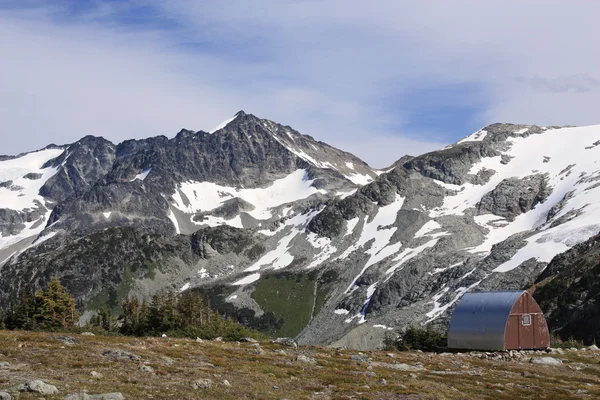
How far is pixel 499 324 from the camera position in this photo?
86125mm

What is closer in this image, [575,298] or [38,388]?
[38,388]

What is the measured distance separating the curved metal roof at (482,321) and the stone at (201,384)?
187 ft

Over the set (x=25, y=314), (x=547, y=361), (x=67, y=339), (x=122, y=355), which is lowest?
(x=122, y=355)

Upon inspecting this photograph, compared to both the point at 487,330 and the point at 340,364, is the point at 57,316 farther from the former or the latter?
the point at 340,364

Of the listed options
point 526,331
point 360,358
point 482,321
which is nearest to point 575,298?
point 482,321

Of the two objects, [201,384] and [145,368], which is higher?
[145,368]

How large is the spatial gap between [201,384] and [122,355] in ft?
34.7

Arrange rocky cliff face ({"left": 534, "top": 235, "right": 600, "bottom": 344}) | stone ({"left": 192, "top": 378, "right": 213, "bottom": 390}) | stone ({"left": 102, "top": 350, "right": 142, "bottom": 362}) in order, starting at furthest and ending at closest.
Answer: rocky cliff face ({"left": 534, "top": 235, "right": 600, "bottom": 344}) → stone ({"left": 102, "top": 350, "right": 142, "bottom": 362}) → stone ({"left": 192, "top": 378, "right": 213, "bottom": 390})

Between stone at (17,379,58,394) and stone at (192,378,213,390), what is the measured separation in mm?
6939

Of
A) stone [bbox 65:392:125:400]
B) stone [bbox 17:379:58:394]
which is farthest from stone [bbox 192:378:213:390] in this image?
stone [bbox 17:379:58:394]

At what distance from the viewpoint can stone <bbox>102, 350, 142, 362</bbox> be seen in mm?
43219

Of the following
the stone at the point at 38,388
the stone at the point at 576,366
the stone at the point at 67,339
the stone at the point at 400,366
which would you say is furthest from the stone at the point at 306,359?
Answer: the stone at the point at 38,388

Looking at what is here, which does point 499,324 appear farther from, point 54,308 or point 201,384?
point 54,308

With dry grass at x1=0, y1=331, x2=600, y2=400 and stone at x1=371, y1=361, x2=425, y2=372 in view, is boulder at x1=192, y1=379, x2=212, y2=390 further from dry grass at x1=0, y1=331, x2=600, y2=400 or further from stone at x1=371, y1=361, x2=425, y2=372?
stone at x1=371, y1=361, x2=425, y2=372
